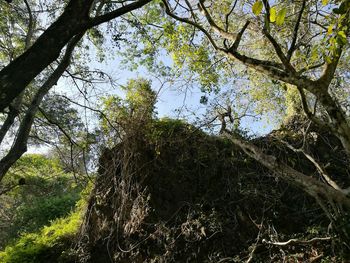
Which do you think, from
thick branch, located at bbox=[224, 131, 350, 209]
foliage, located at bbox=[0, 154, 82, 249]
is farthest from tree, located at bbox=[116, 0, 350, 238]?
foliage, located at bbox=[0, 154, 82, 249]

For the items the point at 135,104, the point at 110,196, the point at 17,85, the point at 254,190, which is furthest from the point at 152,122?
the point at 17,85

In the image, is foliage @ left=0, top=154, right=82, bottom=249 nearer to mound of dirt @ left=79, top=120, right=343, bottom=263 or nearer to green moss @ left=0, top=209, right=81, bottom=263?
green moss @ left=0, top=209, right=81, bottom=263

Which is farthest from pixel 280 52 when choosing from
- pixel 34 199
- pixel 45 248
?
pixel 34 199

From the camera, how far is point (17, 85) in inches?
128

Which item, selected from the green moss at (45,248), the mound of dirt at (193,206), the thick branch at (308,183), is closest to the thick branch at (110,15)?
the thick branch at (308,183)

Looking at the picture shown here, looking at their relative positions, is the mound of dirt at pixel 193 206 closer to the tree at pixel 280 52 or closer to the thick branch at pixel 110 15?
the tree at pixel 280 52

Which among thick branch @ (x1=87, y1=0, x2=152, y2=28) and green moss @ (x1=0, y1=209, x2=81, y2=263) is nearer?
thick branch @ (x1=87, y1=0, x2=152, y2=28)

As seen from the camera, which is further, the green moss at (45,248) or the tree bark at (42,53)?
the green moss at (45,248)

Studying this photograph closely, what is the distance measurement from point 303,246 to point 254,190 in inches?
67.4

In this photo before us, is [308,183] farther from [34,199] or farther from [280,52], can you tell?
[34,199]

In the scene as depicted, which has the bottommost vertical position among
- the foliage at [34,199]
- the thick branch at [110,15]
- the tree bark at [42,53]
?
the tree bark at [42,53]

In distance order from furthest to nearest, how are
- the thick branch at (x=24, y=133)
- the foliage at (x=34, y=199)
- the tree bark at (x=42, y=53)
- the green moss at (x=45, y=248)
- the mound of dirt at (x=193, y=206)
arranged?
1. the foliage at (x=34, y=199)
2. the green moss at (x=45, y=248)
3. the mound of dirt at (x=193, y=206)
4. the thick branch at (x=24, y=133)
5. the tree bark at (x=42, y=53)

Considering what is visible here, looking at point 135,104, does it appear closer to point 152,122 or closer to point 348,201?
point 152,122

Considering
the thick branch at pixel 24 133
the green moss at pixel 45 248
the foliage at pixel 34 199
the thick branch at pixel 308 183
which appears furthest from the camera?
the foliage at pixel 34 199
